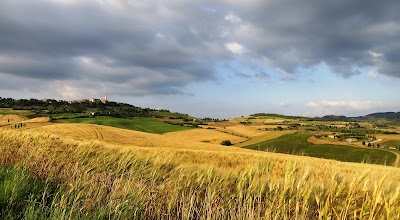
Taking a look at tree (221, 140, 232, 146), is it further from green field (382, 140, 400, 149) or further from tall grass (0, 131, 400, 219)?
tall grass (0, 131, 400, 219)

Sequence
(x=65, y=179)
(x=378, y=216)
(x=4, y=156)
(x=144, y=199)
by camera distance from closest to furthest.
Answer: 1. (x=378, y=216)
2. (x=144, y=199)
3. (x=65, y=179)
4. (x=4, y=156)

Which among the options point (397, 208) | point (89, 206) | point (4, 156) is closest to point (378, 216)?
point (397, 208)

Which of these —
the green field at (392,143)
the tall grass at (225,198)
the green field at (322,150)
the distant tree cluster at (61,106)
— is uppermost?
the distant tree cluster at (61,106)

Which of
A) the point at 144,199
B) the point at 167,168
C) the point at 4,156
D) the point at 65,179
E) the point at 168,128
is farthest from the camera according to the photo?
the point at 168,128

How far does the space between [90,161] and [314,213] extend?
649 cm

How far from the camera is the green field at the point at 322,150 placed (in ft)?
272

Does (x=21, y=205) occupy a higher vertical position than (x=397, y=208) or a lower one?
lower

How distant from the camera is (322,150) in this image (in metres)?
94.1

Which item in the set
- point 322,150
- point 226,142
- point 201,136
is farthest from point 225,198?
point 201,136

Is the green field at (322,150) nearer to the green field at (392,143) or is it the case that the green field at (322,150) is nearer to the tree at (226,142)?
the tree at (226,142)

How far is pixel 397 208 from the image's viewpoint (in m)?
3.88

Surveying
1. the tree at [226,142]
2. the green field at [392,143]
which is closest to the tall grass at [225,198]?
the tree at [226,142]

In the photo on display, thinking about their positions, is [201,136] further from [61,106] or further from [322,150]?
[61,106]

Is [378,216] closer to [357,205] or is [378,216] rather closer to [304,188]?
[357,205]
